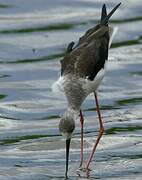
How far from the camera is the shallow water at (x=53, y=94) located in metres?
12.9

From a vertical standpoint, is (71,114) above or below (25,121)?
above

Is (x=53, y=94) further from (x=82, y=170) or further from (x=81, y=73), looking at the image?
(x=82, y=170)

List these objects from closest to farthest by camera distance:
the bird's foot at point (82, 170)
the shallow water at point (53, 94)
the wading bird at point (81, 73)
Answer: the bird's foot at point (82, 170)
the shallow water at point (53, 94)
the wading bird at point (81, 73)

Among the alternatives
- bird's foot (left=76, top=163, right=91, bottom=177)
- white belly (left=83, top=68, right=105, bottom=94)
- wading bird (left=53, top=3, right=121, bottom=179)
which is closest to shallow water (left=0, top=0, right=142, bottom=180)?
bird's foot (left=76, top=163, right=91, bottom=177)

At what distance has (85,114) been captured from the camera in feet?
50.8

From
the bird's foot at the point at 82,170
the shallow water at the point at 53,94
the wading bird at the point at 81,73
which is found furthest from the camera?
the wading bird at the point at 81,73

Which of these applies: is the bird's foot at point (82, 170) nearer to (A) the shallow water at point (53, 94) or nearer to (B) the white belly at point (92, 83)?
(A) the shallow water at point (53, 94)

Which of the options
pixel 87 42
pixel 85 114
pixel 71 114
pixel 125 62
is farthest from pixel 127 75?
pixel 71 114

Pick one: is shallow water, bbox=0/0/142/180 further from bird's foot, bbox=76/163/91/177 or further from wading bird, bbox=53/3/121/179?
wading bird, bbox=53/3/121/179

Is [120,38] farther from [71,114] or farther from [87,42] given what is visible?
[71,114]

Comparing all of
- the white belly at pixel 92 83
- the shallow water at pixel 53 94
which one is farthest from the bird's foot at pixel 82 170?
the white belly at pixel 92 83

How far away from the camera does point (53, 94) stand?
1644 centimetres

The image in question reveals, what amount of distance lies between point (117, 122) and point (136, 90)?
1.88 metres

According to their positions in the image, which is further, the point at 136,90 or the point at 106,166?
the point at 136,90
